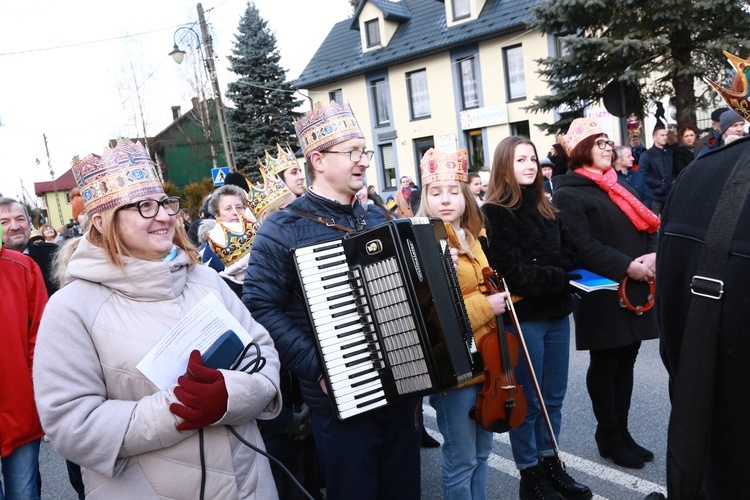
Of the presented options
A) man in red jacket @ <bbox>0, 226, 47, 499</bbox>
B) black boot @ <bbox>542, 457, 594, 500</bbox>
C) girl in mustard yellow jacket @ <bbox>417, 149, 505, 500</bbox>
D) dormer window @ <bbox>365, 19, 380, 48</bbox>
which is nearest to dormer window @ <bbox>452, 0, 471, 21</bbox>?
dormer window @ <bbox>365, 19, 380, 48</bbox>

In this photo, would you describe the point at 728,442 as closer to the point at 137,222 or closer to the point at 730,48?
the point at 137,222

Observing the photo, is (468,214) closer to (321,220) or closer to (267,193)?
(321,220)

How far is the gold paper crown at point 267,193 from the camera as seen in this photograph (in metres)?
5.40

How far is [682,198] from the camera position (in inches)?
69.4

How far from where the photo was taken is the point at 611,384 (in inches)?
163

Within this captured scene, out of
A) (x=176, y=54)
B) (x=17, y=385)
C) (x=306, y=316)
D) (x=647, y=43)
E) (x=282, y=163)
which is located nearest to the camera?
(x=306, y=316)

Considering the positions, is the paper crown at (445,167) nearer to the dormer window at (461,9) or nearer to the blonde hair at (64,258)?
the blonde hair at (64,258)

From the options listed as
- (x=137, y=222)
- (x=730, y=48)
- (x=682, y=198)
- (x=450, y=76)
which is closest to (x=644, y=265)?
(x=682, y=198)

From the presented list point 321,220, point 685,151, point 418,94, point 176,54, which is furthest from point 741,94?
point 418,94

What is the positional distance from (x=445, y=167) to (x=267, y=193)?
2345 mm

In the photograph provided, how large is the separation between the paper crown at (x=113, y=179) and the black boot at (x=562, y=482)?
290 cm

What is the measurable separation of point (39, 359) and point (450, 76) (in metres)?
24.8

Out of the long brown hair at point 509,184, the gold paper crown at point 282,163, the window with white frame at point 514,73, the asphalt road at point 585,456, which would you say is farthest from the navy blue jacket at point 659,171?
the window with white frame at point 514,73

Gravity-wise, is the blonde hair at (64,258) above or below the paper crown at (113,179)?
below
